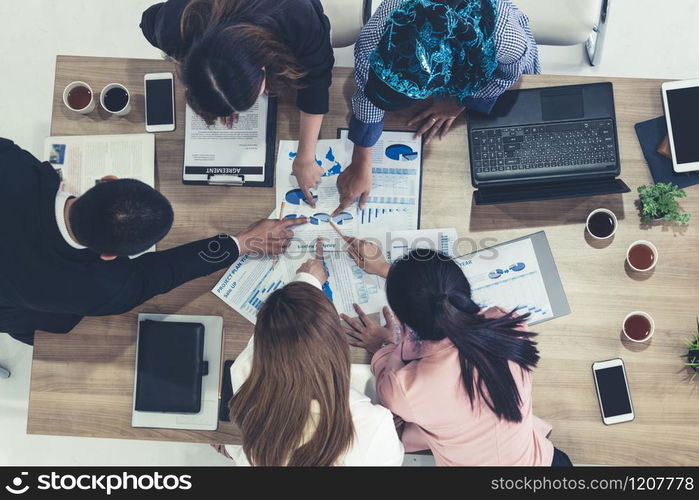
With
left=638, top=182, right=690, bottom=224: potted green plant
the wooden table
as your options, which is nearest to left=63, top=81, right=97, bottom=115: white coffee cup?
the wooden table

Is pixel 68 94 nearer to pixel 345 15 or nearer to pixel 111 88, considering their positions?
pixel 111 88

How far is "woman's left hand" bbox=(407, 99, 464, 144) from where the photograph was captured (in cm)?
138

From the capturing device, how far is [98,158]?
143 centimetres

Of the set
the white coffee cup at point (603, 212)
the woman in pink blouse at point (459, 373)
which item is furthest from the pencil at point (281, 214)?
the white coffee cup at point (603, 212)

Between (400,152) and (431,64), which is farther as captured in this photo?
(400,152)

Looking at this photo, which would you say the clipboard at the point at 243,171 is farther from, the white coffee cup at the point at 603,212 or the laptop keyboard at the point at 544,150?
the white coffee cup at the point at 603,212

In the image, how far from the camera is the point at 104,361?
1393 millimetres

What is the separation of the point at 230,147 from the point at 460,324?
2.55 ft

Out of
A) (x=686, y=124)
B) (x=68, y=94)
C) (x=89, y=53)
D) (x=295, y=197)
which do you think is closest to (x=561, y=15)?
(x=686, y=124)

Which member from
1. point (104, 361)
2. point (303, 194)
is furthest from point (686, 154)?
point (104, 361)

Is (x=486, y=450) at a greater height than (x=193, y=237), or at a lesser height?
lesser
